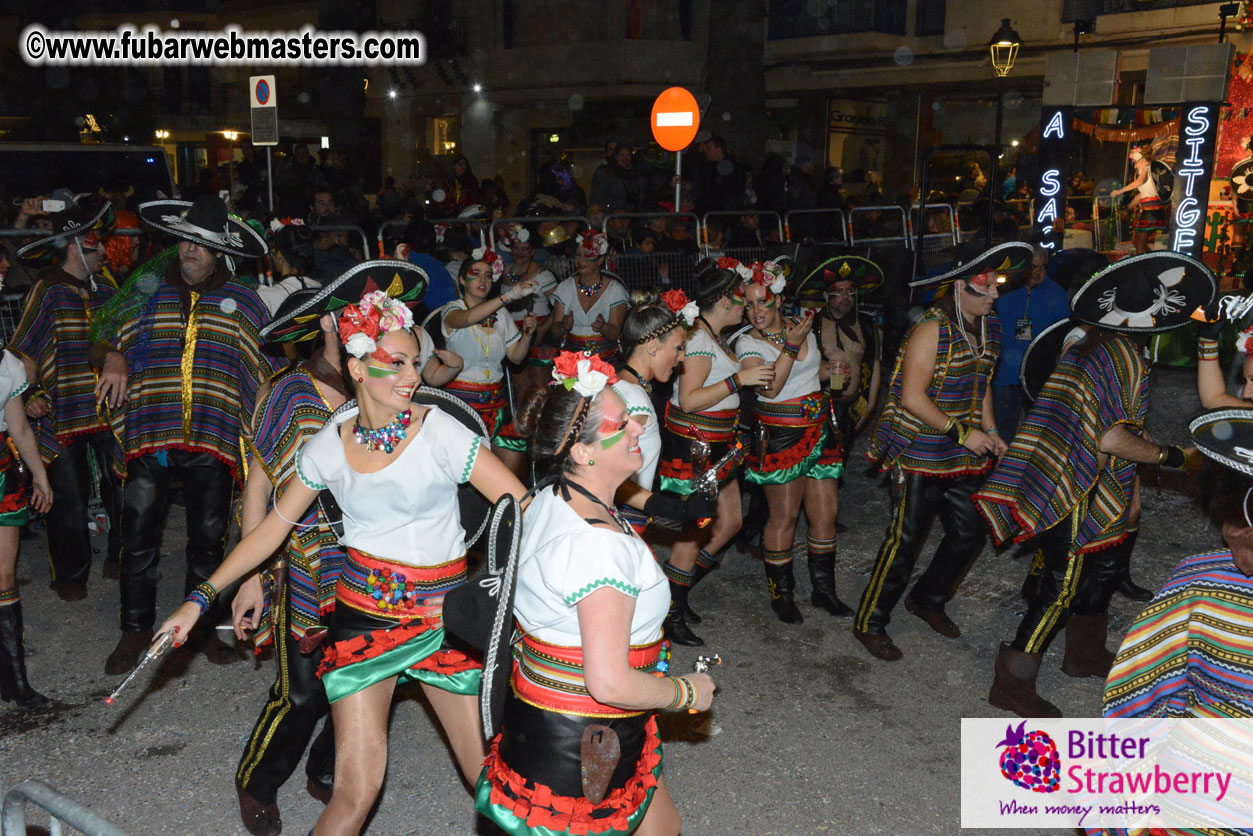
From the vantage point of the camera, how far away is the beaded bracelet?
3.27 meters

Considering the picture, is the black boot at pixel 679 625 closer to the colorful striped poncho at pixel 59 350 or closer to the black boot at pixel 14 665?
the black boot at pixel 14 665

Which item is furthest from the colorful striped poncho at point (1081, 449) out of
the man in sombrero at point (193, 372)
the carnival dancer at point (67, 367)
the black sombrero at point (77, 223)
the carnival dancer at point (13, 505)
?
the black sombrero at point (77, 223)

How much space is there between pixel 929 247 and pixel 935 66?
11565 millimetres

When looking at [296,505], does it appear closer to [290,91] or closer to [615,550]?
[615,550]

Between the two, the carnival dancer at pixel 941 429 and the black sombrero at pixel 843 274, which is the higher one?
the black sombrero at pixel 843 274

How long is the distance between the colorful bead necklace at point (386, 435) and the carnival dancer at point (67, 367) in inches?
126

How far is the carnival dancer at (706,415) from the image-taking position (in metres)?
5.50

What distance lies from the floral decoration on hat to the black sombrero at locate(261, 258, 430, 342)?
1.11 meters

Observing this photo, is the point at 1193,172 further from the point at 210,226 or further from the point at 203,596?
the point at 203,596

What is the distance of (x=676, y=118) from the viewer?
13672 millimetres

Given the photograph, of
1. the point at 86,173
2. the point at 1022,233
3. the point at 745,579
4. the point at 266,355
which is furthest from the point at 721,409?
the point at 1022,233

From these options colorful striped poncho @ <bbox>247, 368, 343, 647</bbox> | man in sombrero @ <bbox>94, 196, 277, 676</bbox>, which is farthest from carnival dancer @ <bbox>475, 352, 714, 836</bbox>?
man in sombrero @ <bbox>94, 196, 277, 676</bbox>

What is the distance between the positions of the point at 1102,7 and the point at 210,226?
20407 millimetres

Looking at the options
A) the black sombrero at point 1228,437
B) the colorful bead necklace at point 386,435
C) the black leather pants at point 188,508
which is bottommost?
the black leather pants at point 188,508
